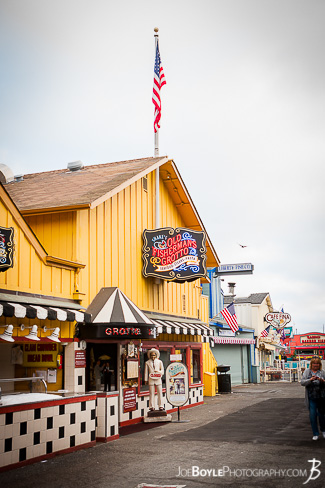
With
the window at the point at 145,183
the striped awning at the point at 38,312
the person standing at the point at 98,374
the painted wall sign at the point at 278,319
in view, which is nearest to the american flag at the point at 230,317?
the painted wall sign at the point at 278,319

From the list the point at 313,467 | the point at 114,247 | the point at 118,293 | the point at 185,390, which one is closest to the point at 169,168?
the point at 114,247

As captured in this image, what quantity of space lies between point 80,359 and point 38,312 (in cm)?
250

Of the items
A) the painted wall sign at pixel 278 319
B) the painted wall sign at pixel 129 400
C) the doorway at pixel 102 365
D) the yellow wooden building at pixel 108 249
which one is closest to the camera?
the yellow wooden building at pixel 108 249

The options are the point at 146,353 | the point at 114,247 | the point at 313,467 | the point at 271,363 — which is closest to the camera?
the point at 313,467

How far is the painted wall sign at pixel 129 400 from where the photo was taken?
13.7 metres

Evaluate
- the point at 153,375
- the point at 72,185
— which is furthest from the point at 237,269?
the point at 72,185

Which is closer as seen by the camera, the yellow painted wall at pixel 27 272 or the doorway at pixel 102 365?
the yellow painted wall at pixel 27 272

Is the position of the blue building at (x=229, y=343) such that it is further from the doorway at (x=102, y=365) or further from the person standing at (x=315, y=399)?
the person standing at (x=315, y=399)

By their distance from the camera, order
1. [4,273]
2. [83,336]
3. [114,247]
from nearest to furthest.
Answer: [4,273]
[83,336]
[114,247]

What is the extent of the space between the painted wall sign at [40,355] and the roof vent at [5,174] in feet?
22.2

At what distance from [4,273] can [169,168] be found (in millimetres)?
8901

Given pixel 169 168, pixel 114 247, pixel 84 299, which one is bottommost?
pixel 84 299

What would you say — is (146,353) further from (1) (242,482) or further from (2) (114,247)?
(1) (242,482)

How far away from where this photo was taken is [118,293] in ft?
42.9
